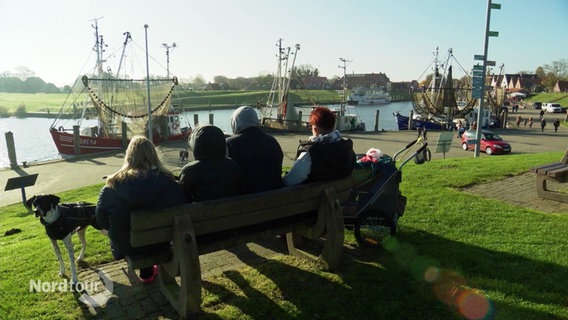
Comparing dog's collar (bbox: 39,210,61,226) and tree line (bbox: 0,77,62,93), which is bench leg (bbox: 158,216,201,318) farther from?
tree line (bbox: 0,77,62,93)

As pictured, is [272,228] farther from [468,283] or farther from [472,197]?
[472,197]

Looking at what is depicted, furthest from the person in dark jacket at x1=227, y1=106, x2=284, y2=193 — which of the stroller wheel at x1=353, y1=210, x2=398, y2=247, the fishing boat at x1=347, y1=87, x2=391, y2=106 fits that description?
the fishing boat at x1=347, y1=87, x2=391, y2=106

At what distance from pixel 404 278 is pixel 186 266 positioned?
7.00 feet


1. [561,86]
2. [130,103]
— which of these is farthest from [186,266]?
[561,86]

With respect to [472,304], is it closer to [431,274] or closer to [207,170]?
[431,274]

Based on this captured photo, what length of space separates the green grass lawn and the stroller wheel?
11cm

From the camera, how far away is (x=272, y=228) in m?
3.65

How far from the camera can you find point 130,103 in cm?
2784

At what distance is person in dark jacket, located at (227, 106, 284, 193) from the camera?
3.73 metres

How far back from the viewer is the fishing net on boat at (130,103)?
1075 inches

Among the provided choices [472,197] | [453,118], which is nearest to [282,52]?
[453,118]

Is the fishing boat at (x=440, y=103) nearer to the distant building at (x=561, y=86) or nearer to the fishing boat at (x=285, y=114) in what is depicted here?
the fishing boat at (x=285, y=114)

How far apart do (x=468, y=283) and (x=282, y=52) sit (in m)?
35.5

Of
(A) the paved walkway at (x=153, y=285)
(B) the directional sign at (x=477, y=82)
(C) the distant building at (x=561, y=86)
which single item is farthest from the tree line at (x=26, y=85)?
(C) the distant building at (x=561, y=86)
